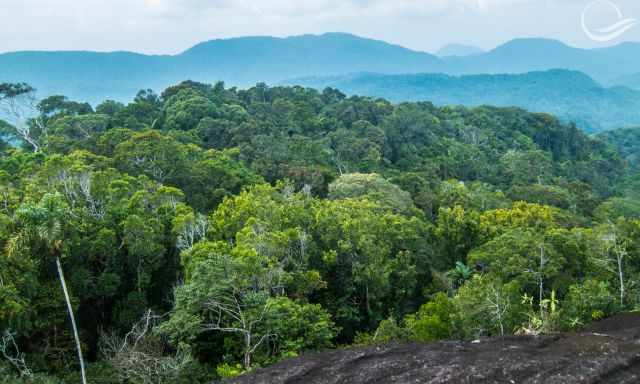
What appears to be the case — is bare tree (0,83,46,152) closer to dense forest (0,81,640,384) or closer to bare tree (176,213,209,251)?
dense forest (0,81,640,384)

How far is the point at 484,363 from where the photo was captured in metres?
11.0

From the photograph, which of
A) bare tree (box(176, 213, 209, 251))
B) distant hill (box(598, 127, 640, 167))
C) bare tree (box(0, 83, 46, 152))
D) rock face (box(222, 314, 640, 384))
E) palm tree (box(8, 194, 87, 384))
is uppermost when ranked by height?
bare tree (box(0, 83, 46, 152))

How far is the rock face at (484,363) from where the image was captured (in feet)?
33.8

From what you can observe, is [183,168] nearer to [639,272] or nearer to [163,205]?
[163,205]

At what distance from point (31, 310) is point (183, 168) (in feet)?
56.1

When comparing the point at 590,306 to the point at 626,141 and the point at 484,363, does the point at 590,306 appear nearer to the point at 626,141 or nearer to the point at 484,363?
the point at 484,363

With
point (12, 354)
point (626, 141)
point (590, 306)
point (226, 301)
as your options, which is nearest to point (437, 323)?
point (590, 306)

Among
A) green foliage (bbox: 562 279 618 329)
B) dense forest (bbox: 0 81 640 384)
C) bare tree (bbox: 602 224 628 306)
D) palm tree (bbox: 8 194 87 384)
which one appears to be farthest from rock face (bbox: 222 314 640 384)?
palm tree (bbox: 8 194 87 384)

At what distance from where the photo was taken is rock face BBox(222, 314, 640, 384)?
1031cm

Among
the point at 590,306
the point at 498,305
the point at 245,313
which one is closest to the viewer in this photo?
the point at 245,313

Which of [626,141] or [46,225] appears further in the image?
[626,141]

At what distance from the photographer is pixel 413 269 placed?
23.4 metres

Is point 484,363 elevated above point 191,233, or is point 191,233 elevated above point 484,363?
point 191,233

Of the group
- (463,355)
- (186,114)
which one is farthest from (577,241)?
(186,114)
